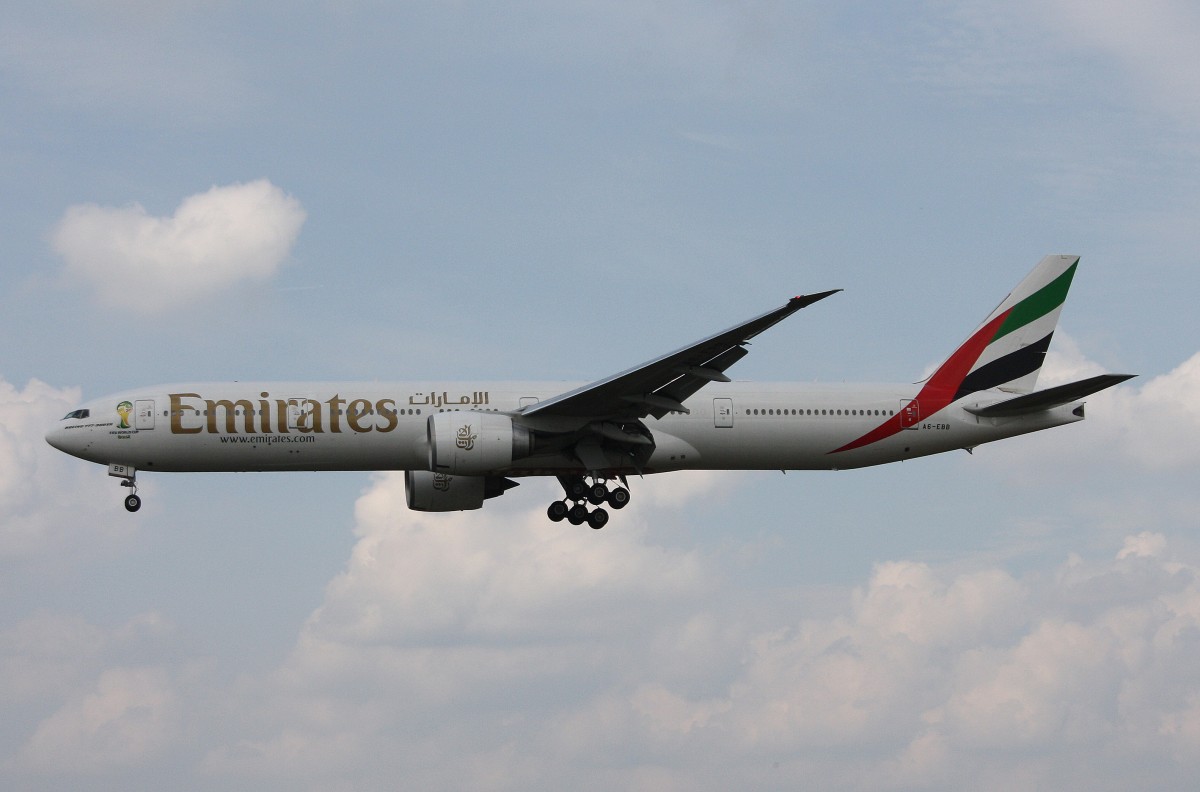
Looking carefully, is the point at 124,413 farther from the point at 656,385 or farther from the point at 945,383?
the point at 945,383

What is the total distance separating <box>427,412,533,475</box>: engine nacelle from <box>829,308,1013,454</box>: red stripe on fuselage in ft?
29.0

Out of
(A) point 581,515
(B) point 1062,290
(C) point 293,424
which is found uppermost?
(B) point 1062,290

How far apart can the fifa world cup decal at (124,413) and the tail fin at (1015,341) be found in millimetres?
20972

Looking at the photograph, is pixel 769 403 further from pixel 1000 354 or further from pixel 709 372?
pixel 1000 354

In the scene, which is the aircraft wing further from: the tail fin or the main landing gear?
the tail fin

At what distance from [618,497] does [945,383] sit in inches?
378

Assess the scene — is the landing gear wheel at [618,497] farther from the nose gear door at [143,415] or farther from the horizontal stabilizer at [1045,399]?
the nose gear door at [143,415]

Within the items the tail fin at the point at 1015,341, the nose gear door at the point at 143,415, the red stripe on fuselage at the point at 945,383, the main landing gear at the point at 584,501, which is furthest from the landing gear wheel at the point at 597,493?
the nose gear door at the point at 143,415

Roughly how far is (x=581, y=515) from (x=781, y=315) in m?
10.3

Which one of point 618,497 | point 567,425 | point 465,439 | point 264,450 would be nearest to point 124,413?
point 264,450

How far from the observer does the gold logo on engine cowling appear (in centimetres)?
3656

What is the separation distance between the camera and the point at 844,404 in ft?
132

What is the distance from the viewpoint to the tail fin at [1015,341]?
138ft

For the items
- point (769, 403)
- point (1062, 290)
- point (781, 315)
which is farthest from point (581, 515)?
point (1062, 290)
